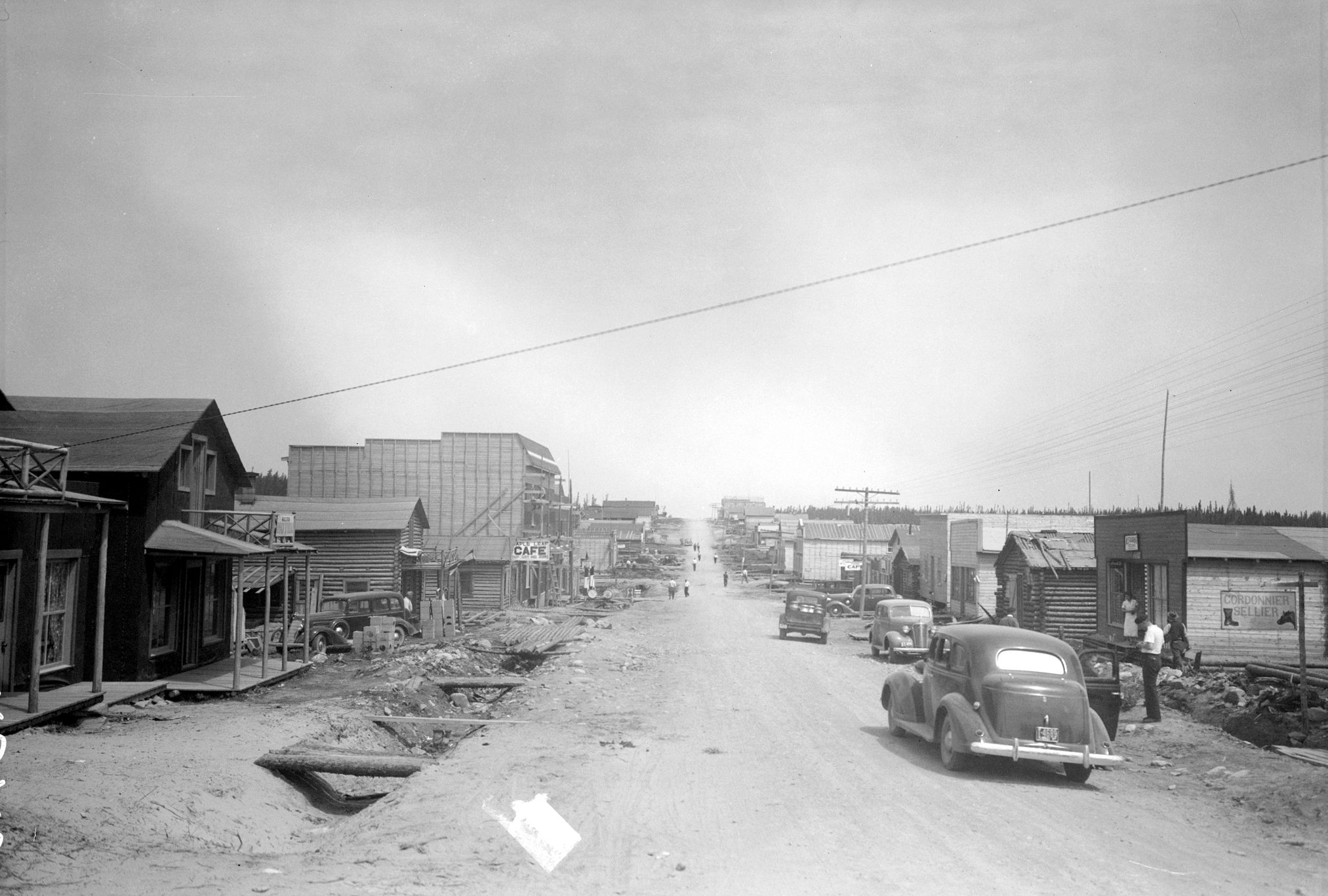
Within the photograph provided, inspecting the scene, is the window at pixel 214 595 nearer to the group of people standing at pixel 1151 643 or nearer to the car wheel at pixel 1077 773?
the car wheel at pixel 1077 773

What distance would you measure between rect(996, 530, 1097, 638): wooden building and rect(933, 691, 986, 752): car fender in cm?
2418

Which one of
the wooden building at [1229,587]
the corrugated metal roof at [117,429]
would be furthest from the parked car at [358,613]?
the wooden building at [1229,587]

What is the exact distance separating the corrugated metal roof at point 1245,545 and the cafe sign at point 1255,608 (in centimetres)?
105

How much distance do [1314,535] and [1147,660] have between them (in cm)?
2009

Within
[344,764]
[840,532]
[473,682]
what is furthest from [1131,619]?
[840,532]

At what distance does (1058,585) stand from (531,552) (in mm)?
24477

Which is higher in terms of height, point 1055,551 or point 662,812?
point 1055,551

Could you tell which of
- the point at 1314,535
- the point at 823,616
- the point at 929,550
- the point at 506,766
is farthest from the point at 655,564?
the point at 506,766

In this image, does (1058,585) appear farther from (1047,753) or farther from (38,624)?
(38,624)

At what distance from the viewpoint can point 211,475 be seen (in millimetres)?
22234

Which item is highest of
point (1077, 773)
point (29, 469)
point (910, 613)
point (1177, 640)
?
point (29, 469)

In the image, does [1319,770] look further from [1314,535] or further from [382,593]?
[382,593]

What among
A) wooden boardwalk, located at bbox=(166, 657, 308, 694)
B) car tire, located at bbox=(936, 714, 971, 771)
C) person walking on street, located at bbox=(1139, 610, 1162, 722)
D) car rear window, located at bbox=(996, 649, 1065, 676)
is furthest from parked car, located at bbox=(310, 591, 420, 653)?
car rear window, located at bbox=(996, 649, 1065, 676)

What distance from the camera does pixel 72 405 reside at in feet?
76.2
